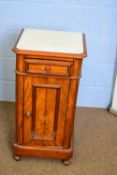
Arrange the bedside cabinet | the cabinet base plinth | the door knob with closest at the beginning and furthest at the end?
the bedside cabinet < the door knob < the cabinet base plinth

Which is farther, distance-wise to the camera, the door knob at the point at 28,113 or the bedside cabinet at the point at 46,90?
the door knob at the point at 28,113

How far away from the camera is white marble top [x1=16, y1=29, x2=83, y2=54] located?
1415 mm

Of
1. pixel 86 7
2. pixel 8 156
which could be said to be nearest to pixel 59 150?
pixel 8 156

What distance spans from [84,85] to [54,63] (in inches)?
35.9

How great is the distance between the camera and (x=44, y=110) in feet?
5.16

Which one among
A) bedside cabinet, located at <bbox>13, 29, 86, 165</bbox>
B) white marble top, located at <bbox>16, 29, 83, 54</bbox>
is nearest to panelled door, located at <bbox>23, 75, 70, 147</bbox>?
bedside cabinet, located at <bbox>13, 29, 86, 165</bbox>

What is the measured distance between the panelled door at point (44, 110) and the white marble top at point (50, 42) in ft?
0.55

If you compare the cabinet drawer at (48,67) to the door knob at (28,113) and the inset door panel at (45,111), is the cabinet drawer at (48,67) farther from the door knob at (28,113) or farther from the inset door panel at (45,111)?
the door knob at (28,113)

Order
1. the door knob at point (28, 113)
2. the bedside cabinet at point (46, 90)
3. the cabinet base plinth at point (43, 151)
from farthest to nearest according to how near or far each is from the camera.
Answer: the cabinet base plinth at point (43, 151) → the door knob at point (28, 113) → the bedside cabinet at point (46, 90)

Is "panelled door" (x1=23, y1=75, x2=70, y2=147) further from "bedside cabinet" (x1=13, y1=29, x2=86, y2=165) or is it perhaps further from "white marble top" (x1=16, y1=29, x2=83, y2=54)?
"white marble top" (x1=16, y1=29, x2=83, y2=54)

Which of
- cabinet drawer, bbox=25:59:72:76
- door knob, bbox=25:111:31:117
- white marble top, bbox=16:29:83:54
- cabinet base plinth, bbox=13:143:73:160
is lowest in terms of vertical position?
cabinet base plinth, bbox=13:143:73:160

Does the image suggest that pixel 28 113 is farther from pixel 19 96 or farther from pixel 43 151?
pixel 43 151

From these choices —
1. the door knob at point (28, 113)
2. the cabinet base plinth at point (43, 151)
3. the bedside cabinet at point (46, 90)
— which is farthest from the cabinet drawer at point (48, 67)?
the cabinet base plinth at point (43, 151)

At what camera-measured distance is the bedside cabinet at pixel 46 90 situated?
1.41 meters
